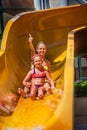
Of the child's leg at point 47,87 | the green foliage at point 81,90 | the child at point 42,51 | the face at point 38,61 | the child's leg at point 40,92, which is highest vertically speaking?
the face at point 38,61

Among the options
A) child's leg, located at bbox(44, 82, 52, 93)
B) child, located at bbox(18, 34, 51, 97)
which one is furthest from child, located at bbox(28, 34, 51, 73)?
child's leg, located at bbox(44, 82, 52, 93)

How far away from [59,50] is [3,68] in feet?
6.88

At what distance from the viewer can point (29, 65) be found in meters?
6.96

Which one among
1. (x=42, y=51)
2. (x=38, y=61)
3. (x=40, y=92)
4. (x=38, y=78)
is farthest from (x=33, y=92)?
(x=42, y=51)

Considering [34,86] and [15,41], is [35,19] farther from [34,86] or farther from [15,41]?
[34,86]

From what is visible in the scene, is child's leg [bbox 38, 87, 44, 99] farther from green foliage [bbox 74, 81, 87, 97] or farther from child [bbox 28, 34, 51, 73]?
green foliage [bbox 74, 81, 87, 97]

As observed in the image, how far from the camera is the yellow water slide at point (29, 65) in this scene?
15.4 ft

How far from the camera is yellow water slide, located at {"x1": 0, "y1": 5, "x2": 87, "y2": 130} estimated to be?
469cm

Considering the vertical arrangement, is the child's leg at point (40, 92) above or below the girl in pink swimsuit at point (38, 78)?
below

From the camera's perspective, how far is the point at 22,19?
7480 millimetres

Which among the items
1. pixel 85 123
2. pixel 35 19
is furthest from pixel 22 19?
pixel 85 123

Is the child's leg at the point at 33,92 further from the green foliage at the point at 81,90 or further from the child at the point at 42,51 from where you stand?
the green foliage at the point at 81,90

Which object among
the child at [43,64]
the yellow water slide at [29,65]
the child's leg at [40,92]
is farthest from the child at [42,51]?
the child's leg at [40,92]

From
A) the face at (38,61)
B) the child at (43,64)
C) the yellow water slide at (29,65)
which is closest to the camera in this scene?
the yellow water slide at (29,65)
